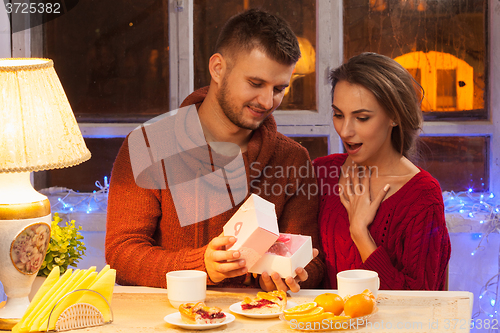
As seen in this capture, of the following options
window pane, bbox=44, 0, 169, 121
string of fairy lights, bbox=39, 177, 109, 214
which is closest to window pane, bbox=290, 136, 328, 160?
window pane, bbox=44, 0, 169, 121

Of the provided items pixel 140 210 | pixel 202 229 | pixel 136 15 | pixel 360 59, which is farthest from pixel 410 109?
pixel 136 15

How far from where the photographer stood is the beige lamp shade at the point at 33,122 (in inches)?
50.4

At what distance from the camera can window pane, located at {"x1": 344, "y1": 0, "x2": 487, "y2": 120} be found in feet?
9.76

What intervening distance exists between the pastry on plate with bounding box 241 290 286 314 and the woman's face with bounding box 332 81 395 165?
2.58 feet

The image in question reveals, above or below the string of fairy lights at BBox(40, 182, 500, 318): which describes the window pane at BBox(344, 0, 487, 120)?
above

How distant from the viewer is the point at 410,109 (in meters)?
2.01

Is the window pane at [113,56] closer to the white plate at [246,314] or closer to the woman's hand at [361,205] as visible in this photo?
the woman's hand at [361,205]

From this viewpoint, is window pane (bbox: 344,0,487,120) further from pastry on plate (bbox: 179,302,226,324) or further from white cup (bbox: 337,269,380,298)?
pastry on plate (bbox: 179,302,226,324)

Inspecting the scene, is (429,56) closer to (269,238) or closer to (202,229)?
(202,229)

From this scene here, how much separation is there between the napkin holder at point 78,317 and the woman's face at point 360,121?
3.54 ft

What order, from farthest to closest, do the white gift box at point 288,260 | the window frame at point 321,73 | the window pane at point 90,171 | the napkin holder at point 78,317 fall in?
the window pane at point 90,171 < the window frame at point 321,73 < the white gift box at point 288,260 < the napkin holder at point 78,317

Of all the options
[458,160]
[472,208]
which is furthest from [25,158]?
[458,160]

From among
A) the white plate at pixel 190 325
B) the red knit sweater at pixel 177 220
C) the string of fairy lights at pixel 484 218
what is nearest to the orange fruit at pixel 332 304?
the white plate at pixel 190 325

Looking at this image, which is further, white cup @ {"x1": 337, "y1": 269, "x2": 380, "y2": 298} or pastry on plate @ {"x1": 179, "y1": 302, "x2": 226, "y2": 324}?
white cup @ {"x1": 337, "y1": 269, "x2": 380, "y2": 298}
